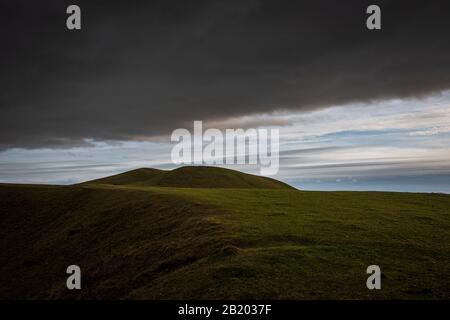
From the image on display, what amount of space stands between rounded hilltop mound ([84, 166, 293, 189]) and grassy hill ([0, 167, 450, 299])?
47585 mm

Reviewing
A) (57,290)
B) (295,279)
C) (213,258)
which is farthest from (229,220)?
(57,290)

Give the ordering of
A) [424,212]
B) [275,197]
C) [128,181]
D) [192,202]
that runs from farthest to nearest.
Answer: [128,181] < [275,197] < [192,202] < [424,212]

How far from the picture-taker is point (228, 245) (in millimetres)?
22625

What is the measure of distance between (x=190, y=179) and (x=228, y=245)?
84245 mm

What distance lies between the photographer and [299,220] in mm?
30281

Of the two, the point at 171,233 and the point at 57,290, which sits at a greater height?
the point at 171,233

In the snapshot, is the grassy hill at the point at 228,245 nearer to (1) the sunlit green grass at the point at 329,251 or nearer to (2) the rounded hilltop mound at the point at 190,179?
(1) the sunlit green grass at the point at 329,251

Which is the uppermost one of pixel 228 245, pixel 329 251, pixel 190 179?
pixel 190 179

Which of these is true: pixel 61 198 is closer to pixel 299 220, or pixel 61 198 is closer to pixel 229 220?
pixel 229 220

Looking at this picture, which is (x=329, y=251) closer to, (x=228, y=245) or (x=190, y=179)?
(x=228, y=245)

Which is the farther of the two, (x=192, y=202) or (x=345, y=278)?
(x=192, y=202)

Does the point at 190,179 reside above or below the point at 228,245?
above

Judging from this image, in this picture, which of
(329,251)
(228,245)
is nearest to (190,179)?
(228,245)
